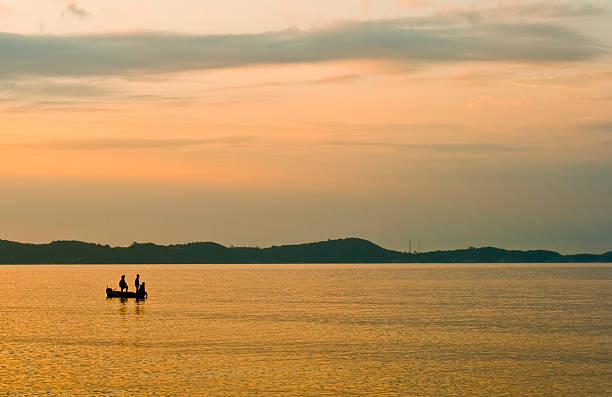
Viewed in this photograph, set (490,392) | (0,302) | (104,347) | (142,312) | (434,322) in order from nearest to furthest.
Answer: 1. (490,392)
2. (104,347)
3. (434,322)
4. (142,312)
5. (0,302)

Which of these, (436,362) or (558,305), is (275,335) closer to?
(436,362)

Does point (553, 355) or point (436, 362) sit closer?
point (436, 362)

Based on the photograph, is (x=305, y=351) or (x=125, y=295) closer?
(x=305, y=351)

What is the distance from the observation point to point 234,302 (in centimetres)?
11156

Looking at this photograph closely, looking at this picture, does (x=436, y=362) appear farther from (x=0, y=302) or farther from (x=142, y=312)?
(x=0, y=302)

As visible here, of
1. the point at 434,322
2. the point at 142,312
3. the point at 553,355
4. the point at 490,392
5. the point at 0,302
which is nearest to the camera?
the point at 490,392

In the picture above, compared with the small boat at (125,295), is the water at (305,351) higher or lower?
lower

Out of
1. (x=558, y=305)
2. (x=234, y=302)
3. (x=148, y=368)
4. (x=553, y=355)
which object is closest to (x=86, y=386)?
(x=148, y=368)

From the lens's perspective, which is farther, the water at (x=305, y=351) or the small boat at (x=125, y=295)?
the small boat at (x=125, y=295)

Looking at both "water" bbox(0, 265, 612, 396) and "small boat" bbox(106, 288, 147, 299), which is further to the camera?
"small boat" bbox(106, 288, 147, 299)

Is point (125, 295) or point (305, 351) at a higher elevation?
point (125, 295)

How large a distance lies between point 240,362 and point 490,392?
53.4ft

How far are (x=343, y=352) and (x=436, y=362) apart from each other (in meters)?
7.08

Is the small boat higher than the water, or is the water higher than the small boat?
the small boat
